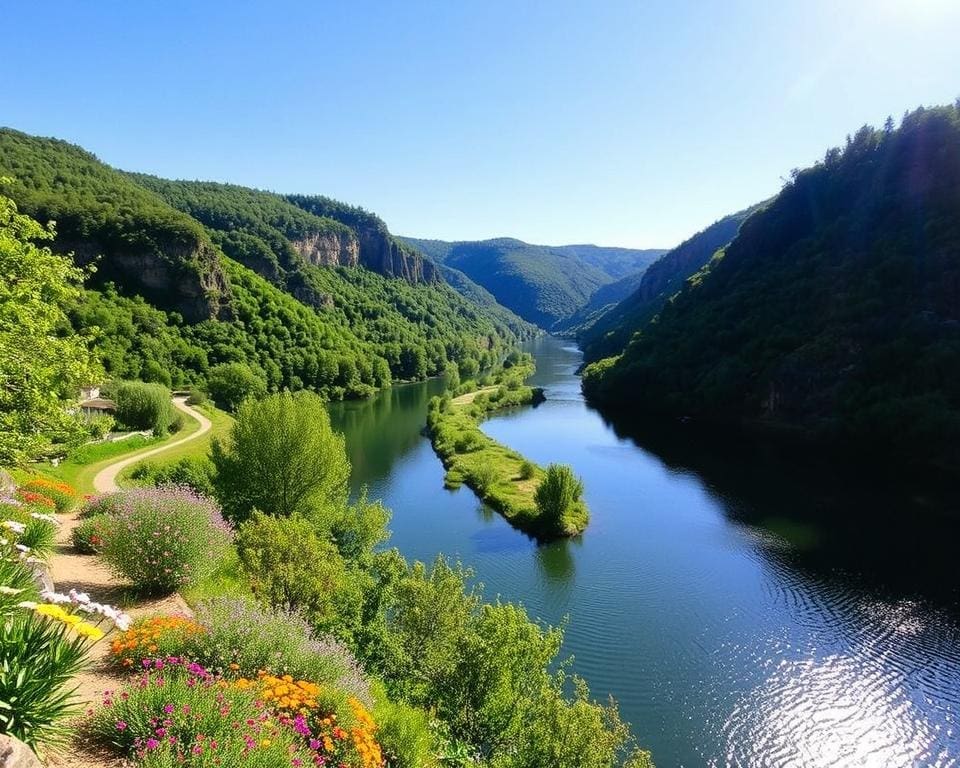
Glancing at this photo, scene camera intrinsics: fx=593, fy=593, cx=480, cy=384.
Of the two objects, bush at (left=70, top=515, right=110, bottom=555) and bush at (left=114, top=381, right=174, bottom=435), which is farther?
bush at (left=114, top=381, right=174, bottom=435)

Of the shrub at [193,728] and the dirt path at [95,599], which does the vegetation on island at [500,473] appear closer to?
the dirt path at [95,599]

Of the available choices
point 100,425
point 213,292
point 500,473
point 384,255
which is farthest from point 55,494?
point 384,255

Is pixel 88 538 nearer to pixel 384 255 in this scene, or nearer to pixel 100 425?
pixel 100 425

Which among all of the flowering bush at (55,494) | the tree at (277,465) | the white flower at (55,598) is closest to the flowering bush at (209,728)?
the white flower at (55,598)

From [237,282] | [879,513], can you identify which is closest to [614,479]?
[879,513]

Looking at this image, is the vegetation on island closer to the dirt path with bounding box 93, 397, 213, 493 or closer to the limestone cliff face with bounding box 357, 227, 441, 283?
the dirt path with bounding box 93, 397, 213, 493

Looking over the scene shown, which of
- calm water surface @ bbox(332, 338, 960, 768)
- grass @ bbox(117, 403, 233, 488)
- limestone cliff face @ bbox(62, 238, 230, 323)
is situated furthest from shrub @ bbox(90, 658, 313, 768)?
limestone cliff face @ bbox(62, 238, 230, 323)
